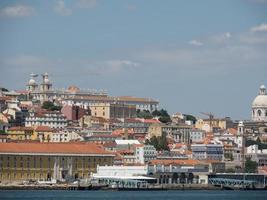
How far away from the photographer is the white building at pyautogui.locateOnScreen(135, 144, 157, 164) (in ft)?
267

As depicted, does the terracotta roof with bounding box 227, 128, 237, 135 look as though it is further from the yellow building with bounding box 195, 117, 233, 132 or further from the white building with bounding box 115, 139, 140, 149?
the white building with bounding box 115, 139, 140, 149

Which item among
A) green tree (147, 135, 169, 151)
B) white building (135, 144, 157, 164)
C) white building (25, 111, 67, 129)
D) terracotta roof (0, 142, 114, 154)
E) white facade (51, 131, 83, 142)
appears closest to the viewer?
terracotta roof (0, 142, 114, 154)

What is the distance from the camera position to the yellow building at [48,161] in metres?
73.4

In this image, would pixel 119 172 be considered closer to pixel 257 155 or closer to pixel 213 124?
pixel 257 155

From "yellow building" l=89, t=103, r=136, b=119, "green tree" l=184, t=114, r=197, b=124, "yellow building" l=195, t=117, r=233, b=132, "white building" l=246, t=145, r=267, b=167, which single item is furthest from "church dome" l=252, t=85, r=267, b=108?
"white building" l=246, t=145, r=267, b=167

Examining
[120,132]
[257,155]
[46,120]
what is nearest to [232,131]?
[257,155]

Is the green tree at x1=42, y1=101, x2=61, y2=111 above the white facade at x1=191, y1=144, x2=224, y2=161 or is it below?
above

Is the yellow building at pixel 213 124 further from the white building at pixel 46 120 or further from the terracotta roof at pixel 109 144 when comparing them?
the terracotta roof at pixel 109 144

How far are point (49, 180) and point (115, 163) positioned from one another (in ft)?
20.3

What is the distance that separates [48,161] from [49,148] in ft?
2.44

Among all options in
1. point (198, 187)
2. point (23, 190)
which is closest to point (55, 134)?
point (198, 187)

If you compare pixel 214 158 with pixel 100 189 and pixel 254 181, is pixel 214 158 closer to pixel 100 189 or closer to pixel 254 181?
pixel 254 181

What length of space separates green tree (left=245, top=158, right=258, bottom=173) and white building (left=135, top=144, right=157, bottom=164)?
5967 mm

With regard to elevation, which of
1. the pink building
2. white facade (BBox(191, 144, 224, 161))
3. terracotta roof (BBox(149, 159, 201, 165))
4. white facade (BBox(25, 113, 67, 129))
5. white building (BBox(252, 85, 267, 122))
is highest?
white building (BBox(252, 85, 267, 122))
